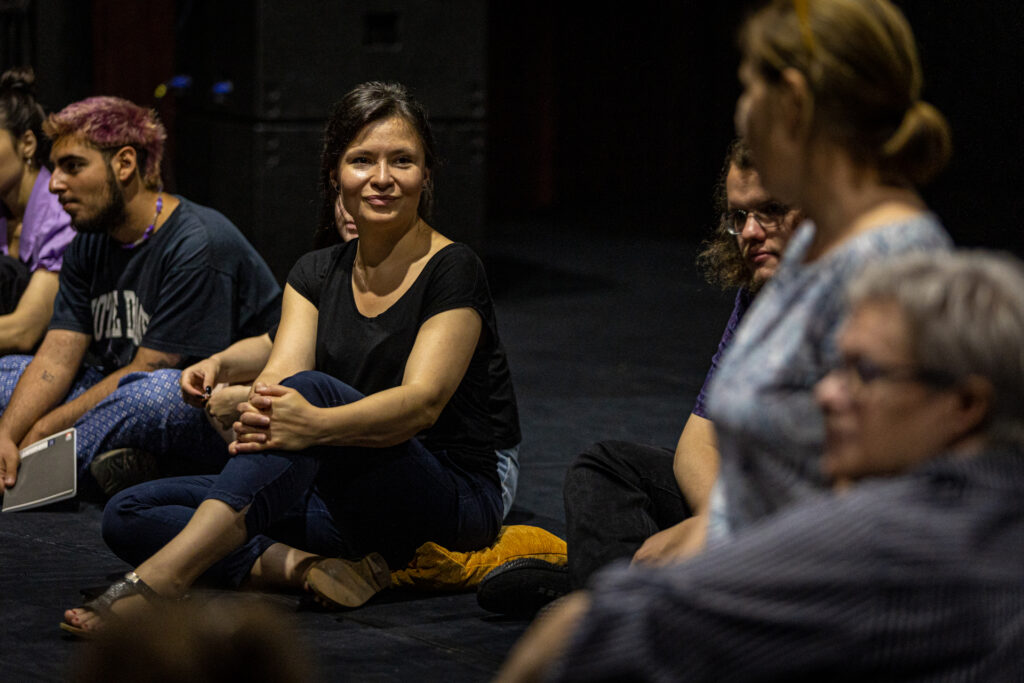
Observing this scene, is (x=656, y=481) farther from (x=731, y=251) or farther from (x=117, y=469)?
(x=117, y=469)

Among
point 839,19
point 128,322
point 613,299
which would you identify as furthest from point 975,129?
point 839,19

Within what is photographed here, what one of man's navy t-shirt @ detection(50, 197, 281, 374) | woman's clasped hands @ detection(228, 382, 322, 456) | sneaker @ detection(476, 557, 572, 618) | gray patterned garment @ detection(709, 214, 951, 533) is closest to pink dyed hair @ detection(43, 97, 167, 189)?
man's navy t-shirt @ detection(50, 197, 281, 374)

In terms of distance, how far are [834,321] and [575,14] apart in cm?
879

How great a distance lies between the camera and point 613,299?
677 centimetres

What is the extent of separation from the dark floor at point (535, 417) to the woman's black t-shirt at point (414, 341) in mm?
305

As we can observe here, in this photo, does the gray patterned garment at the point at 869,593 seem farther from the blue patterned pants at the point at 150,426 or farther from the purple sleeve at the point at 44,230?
the purple sleeve at the point at 44,230

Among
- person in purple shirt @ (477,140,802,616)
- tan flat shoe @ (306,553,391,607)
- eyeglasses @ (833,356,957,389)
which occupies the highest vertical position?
eyeglasses @ (833,356,957,389)

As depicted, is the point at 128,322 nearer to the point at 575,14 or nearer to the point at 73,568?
the point at 73,568

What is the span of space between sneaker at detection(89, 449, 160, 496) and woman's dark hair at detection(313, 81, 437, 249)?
853 millimetres

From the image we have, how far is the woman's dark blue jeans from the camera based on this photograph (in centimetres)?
251

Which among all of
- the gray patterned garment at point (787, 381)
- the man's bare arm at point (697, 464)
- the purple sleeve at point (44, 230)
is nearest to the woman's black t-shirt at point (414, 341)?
the man's bare arm at point (697, 464)

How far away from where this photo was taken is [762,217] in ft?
7.93

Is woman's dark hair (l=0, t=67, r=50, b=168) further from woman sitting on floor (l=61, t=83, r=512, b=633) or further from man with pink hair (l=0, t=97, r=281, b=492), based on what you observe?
woman sitting on floor (l=61, t=83, r=512, b=633)

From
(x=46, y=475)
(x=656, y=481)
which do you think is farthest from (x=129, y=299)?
(x=656, y=481)
